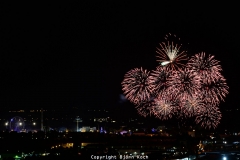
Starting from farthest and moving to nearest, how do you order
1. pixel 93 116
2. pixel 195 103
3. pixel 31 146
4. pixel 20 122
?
pixel 93 116 → pixel 20 122 → pixel 31 146 → pixel 195 103

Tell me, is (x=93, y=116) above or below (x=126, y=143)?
above

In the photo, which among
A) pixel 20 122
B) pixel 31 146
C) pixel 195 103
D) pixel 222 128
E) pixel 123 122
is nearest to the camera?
pixel 195 103

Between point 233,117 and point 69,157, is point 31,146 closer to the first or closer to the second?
point 69,157

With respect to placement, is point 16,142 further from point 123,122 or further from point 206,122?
point 123,122

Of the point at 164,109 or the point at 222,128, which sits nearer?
the point at 164,109

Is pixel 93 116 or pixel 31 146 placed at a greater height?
pixel 93 116

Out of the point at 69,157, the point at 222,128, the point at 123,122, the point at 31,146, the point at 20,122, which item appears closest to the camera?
the point at 69,157

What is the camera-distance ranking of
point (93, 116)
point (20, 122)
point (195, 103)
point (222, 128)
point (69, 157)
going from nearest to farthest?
1. point (69, 157)
2. point (195, 103)
3. point (20, 122)
4. point (222, 128)
5. point (93, 116)

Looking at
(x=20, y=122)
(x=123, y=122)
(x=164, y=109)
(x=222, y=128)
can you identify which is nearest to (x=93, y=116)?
(x=123, y=122)

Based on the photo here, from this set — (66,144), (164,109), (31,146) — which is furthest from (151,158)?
(66,144)
